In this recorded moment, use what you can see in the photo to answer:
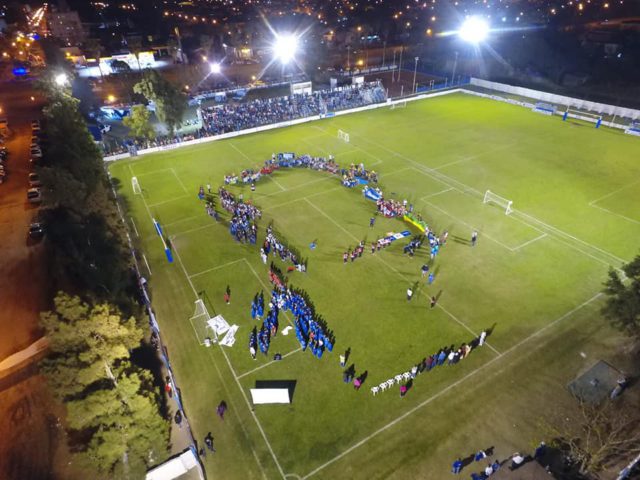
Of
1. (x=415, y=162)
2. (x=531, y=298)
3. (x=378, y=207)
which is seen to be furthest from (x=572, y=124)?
(x=531, y=298)

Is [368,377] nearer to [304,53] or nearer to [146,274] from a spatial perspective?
[146,274]

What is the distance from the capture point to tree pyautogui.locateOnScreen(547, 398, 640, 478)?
15.3 meters

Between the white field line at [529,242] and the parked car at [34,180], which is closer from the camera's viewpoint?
the white field line at [529,242]

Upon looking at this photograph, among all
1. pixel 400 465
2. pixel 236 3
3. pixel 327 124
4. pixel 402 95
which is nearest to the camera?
pixel 400 465

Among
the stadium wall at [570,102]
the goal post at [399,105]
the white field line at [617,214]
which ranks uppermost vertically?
the stadium wall at [570,102]

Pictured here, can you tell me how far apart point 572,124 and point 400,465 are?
5903cm

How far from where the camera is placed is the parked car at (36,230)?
111 ft

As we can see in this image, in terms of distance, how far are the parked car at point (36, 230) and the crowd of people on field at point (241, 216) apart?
1604 cm

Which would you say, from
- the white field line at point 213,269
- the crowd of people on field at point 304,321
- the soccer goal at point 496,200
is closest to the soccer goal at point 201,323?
the white field line at point 213,269

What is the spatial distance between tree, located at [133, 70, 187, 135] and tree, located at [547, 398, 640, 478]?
54019 mm

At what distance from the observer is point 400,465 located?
56.7 ft

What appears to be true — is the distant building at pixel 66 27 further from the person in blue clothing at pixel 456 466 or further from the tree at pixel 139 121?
the person in blue clothing at pixel 456 466

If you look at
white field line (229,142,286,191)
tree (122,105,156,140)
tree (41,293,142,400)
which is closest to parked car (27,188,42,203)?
tree (122,105,156,140)

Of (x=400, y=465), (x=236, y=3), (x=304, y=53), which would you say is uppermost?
(x=236, y=3)
